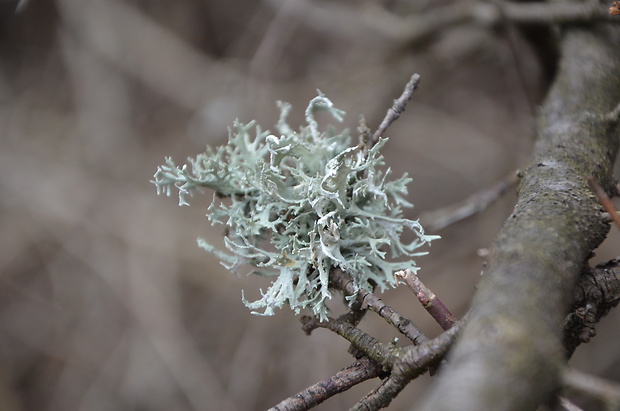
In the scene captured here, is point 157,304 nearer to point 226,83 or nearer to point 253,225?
point 226,83

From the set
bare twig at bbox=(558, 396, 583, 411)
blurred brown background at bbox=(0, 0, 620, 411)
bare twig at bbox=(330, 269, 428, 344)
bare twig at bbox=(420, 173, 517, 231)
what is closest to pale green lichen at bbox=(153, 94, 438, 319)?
bare twig at bbox=(330, 269, 428, 344)

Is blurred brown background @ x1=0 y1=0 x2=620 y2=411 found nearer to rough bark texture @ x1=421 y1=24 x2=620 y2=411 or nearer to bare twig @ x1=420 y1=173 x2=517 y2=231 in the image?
bare twig @ x1=420 y1=173 x2=517 y2=231

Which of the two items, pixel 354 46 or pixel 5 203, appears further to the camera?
pixel 5 203

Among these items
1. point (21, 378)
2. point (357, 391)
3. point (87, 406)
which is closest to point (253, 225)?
point (357, 391)

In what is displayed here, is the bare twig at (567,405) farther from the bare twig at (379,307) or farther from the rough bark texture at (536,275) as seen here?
the bare twig at (379,307)

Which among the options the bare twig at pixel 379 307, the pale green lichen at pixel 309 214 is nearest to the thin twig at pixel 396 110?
the pale green lichen at pixel 309 214

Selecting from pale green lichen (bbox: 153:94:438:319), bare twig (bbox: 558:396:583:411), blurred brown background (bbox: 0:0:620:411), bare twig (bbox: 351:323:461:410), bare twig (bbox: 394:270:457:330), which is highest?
blurred brown background (bbox: 0:0:620:411)
